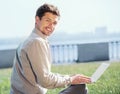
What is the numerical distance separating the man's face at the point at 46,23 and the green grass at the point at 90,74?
77.5 inches

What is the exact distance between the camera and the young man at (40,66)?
5.81ft

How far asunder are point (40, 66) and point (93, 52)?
4.74 m

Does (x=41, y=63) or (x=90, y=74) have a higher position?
(x=41, y=63)

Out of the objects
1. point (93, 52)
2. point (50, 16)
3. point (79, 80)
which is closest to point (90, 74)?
→ point (93, 52)

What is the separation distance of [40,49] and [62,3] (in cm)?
344

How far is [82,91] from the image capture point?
6.08 feet

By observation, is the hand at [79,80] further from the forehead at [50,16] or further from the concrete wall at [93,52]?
the concrete wall at [93,52]

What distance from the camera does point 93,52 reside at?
21.1 feet

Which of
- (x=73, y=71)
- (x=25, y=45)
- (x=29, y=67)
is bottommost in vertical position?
(x=73, y=71)

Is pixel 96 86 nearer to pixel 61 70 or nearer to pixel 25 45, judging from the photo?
pixel 61 70

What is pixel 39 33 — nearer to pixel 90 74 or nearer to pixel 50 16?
pixel 50 16

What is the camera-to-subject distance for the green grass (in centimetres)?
412

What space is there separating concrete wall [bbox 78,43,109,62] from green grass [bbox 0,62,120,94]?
1.04 feet

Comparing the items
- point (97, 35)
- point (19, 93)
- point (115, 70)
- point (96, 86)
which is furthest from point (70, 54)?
point (19, 93)
